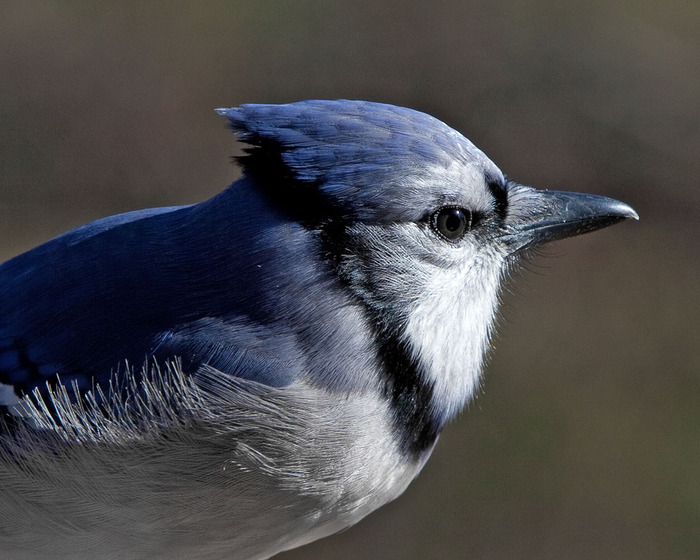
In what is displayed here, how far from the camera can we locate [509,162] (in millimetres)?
3736

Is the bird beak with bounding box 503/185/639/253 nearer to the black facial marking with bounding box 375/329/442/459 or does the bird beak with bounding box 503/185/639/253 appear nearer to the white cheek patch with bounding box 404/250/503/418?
the white cheek patch with bounding box 404/250/503/418

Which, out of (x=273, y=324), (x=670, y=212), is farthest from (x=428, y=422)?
(x=670, y=212)

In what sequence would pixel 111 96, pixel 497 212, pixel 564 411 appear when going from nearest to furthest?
1. pixel 497 212
2. pixel 564 411
3. pixel 111 96

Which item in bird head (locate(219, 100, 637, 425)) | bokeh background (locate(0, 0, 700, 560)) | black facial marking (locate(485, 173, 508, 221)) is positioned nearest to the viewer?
bird head (locate(219, 100, 637, 425))

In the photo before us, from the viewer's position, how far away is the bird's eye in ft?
5.18

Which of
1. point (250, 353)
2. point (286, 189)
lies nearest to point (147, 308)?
point (250, 353)

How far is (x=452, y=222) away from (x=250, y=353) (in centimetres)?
39

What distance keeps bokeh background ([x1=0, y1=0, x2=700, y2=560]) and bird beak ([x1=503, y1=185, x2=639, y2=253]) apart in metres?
1.35

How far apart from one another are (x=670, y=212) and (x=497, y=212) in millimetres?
2235

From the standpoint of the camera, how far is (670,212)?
3.71m

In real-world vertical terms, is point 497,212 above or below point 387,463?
above

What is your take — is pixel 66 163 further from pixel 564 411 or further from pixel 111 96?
pixel 564 411

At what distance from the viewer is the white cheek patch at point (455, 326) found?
1575 millimetres

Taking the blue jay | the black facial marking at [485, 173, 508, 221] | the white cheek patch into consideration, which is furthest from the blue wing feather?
the black facial marking at [485, 173, 508, 221]
